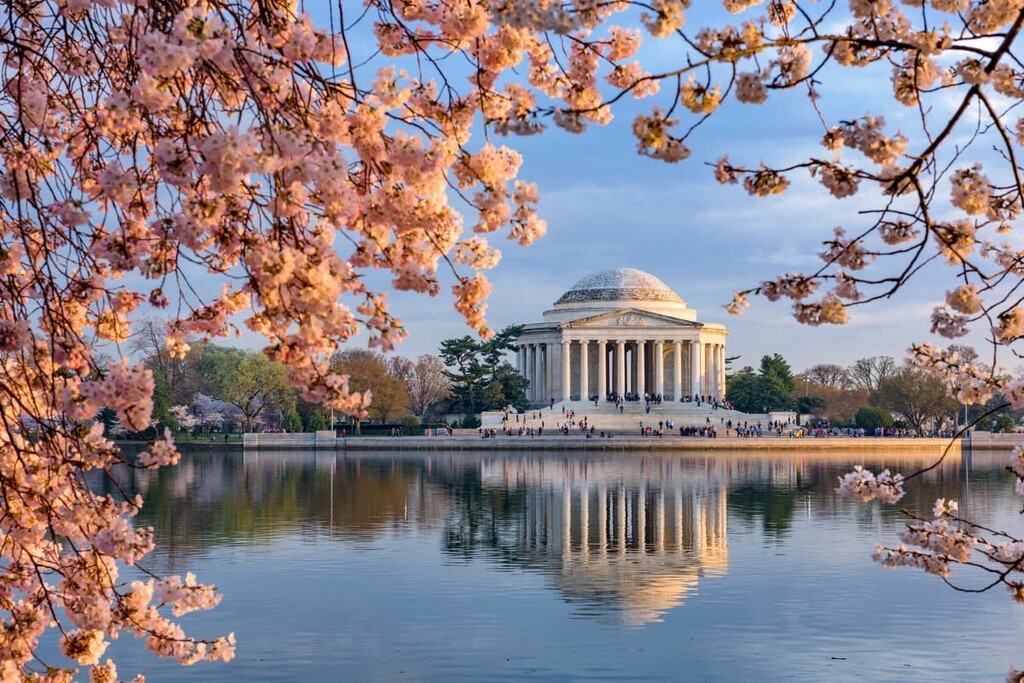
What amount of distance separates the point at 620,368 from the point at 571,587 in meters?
88.1

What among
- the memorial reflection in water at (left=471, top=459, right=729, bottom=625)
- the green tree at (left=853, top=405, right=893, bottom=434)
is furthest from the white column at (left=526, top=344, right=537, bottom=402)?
the memorial reflection in water at (left=471, top=459, right=729, bottom=625)

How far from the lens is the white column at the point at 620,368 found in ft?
357

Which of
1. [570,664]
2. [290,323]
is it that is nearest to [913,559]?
[290,323]

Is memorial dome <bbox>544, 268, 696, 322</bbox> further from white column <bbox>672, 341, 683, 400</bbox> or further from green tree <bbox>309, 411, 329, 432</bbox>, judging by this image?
green tree <bbox>309, 411, 329, 432</bbox>

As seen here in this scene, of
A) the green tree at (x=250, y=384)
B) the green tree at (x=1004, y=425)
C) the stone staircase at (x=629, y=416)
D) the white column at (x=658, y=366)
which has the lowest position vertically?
the green tree at (x=1004, y=425)

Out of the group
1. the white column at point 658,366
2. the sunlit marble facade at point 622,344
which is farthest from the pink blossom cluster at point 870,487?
the white column at point 658,366

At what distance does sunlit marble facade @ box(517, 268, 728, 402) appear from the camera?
108062 millimetres

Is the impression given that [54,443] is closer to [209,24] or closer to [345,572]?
[209,24]

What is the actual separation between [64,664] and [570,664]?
20.5ft

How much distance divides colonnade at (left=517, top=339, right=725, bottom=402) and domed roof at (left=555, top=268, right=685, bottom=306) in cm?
406

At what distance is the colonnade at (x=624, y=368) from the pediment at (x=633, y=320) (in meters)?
1.27

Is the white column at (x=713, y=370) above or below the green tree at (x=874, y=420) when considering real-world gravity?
above

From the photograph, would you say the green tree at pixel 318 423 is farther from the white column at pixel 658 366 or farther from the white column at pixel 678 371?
the white column at pixel 658 366

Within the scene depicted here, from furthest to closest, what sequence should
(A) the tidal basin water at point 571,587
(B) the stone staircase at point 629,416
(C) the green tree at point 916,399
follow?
(C) the green tree at point 916,399
(B) the stone staircase at point 629,416
(A) the tidal basin water at point 571,587
